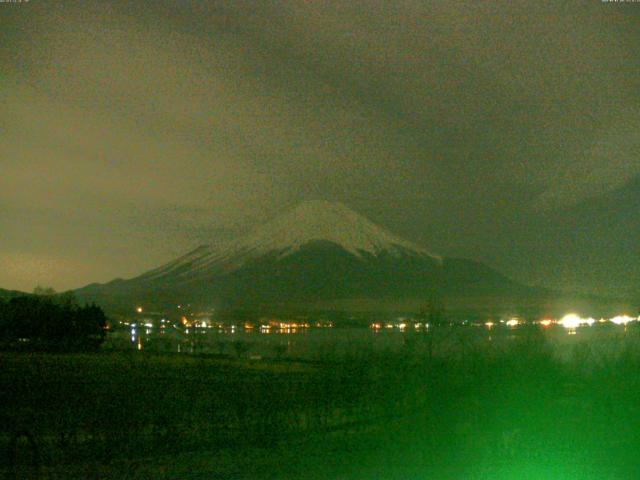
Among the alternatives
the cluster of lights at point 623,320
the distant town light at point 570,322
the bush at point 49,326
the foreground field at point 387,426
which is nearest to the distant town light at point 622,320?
the cluster of lights at point 623,320

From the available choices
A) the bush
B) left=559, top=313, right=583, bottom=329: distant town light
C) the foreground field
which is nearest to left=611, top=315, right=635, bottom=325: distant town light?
left=559, top=313, right=583, bottom=329: distant town light

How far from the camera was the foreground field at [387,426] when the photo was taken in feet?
43.9

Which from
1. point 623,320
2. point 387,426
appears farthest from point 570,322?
point 387,426

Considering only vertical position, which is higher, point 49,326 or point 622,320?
point 49,326

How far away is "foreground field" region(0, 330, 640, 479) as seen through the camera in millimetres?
13375

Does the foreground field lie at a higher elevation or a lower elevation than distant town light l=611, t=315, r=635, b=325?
lower

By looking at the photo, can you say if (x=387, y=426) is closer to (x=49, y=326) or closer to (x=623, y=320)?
(x=623, y=320)

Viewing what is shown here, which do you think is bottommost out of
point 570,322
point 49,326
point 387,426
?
point 387,426

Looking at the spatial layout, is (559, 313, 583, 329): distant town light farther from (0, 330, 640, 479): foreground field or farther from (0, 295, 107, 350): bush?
(0, 295, 107, 350): bush

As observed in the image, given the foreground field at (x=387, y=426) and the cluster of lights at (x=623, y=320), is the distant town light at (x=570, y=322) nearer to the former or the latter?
the cluster of lights at (x=623, y=320)

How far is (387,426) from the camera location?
675 inches

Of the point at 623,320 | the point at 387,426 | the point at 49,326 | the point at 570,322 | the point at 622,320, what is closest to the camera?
the point at 387,426

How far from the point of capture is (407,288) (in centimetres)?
9988

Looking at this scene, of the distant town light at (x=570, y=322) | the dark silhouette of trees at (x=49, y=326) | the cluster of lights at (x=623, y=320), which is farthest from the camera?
the dark silhouette of trees at (x=49, y=326)
